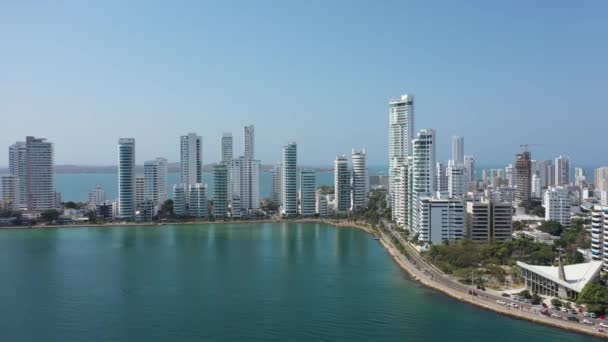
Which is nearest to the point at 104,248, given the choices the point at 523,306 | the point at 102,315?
the point at 102,315


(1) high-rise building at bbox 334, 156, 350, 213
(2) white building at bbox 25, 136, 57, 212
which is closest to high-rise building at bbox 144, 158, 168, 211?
(2) white building at bbox 25, 136, 57, 212

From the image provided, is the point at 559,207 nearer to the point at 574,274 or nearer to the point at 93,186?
the point at 574,274

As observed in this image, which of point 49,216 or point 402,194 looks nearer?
point 402,194

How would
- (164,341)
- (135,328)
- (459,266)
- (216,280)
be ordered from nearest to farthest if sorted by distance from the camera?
(164,341) → (135,328) → (216,280) → (459,266)

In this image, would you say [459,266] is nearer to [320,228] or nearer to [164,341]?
[164,341]

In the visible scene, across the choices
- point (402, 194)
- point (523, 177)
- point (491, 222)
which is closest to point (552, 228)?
point (491, 222)
